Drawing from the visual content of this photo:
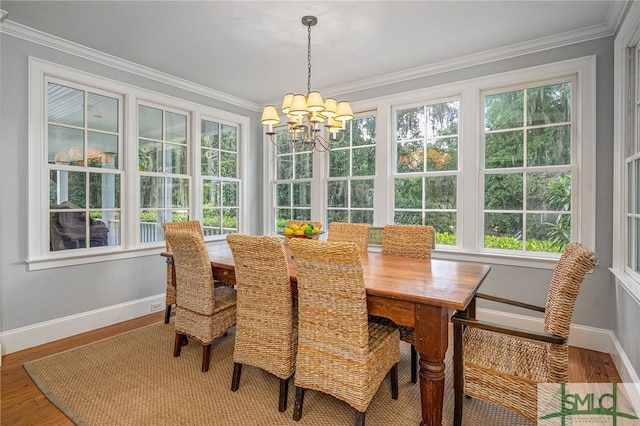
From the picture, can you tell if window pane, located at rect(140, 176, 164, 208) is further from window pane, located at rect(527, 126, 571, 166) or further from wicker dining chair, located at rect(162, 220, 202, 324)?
window pane, located at rect(527, 126, 571, 166)

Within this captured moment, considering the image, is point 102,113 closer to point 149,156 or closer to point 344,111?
point 149,156

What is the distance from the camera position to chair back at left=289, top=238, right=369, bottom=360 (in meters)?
1.58

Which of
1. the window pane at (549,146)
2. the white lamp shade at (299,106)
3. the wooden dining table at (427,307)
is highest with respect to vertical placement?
the white lamp shade at (299,106)

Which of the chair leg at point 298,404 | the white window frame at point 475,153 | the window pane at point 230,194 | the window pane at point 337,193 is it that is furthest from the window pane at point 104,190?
the chair leg at point 298,404

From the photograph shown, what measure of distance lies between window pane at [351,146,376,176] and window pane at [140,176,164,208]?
7.71ft

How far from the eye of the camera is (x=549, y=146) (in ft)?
9.93

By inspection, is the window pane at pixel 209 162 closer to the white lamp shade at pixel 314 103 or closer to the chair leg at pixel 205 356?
the white lamp shade at pixel 314 103

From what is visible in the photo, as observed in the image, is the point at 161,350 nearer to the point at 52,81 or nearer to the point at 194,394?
the point at 194,394

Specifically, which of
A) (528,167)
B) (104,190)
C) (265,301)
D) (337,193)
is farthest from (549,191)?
(104,190)

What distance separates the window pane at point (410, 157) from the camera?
3711mm

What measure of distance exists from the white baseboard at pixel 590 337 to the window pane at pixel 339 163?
2.24 metres

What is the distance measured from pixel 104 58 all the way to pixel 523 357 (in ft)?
13.9

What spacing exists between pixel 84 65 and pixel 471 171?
13.0 ft

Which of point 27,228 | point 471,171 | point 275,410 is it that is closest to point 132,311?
point 27,228
